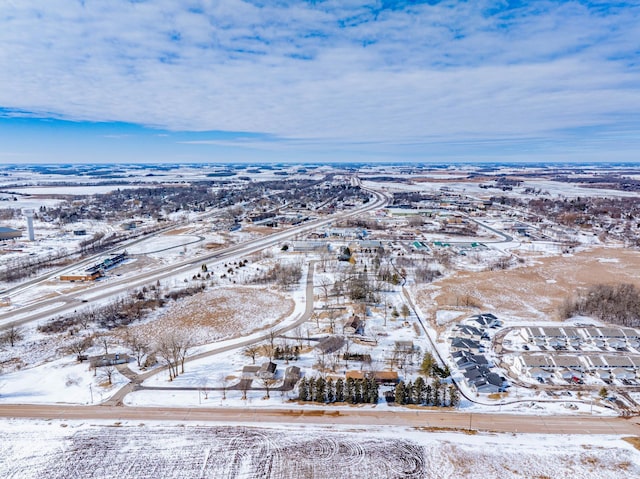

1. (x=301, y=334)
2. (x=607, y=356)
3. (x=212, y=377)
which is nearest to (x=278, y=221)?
(x=301, y=334)

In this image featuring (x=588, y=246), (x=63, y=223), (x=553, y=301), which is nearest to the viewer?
(x=553, y=301)

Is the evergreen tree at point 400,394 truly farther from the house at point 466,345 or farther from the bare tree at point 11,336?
the bare tree at point 11,336

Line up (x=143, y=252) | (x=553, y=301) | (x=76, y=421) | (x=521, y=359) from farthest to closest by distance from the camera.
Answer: (x=143, y=252) < (x=553, y=301) < (x=521, y=359) < (x=76, y=421)

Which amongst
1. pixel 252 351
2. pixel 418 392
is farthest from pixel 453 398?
pixel 252 351

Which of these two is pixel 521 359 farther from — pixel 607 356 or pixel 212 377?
pixel 212 377

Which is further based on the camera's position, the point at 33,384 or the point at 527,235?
the point at 527,235
